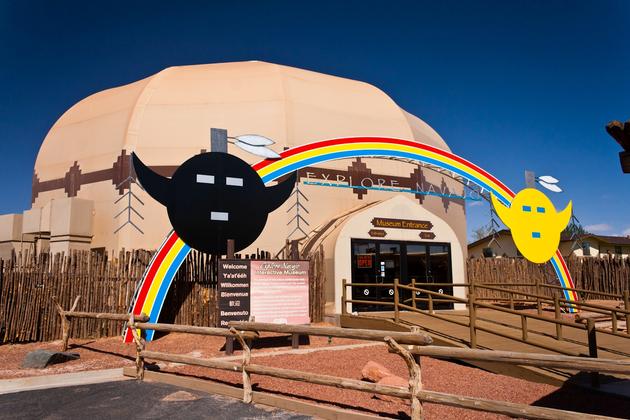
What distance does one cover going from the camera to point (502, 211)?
64.7 feet

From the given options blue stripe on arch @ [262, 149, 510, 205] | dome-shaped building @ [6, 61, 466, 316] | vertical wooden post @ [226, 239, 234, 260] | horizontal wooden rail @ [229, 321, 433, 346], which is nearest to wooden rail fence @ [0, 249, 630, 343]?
vertical wooden post @ [226, 239, 234, 260]

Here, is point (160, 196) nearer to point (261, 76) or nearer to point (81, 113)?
point (261, 76)

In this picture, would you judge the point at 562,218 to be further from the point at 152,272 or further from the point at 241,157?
the point at 152,272

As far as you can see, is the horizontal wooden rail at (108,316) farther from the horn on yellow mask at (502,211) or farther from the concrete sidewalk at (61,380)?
the horn on yellow mask at (502,211)

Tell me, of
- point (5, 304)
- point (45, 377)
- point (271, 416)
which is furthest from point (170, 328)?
point (5, 304)

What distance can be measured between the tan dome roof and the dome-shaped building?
5 cm

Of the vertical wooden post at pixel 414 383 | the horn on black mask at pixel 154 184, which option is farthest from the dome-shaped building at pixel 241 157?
the vertical wooden post at pixel 414 383

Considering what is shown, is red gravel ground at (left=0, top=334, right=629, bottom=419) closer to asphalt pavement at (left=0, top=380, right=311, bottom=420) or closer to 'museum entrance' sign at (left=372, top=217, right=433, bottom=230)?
asphalt pavement at (left=0, top=380, right=311, bottom=420)

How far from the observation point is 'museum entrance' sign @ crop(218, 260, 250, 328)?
1084cm

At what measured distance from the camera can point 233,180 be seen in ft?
42.7

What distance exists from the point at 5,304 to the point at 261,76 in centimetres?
1446

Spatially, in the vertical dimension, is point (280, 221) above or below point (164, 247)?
above

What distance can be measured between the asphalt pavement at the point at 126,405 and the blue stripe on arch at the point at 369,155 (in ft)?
28.0

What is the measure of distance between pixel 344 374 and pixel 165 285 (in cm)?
647
